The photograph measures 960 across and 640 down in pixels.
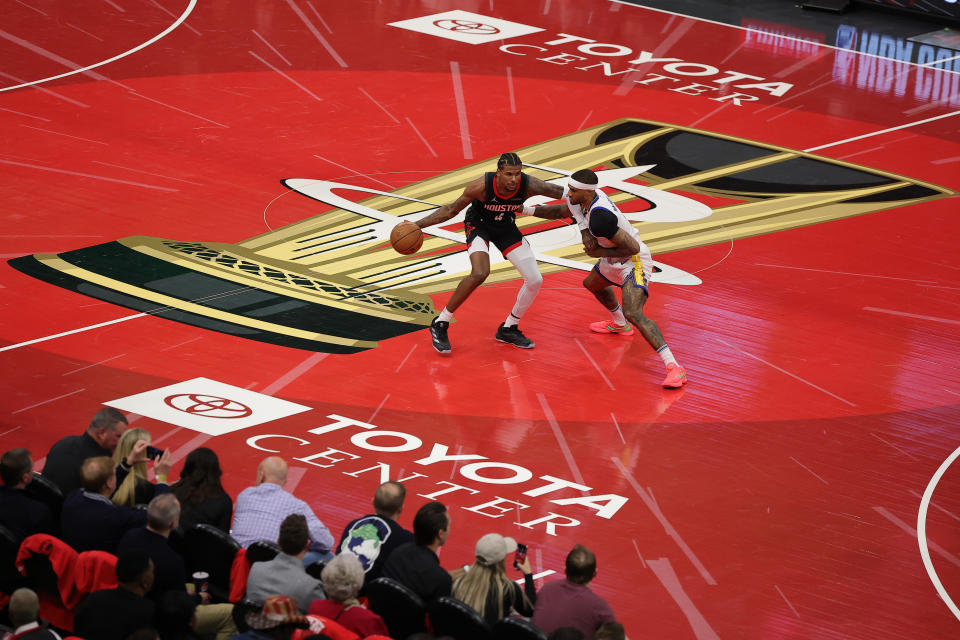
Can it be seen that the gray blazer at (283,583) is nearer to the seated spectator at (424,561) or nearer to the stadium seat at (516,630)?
the seated spectator at (424,561)

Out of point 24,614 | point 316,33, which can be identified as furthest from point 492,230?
point 316,33

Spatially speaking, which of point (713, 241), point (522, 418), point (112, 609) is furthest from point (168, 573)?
point (713, 241)

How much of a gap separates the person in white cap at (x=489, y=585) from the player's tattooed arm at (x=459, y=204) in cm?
523

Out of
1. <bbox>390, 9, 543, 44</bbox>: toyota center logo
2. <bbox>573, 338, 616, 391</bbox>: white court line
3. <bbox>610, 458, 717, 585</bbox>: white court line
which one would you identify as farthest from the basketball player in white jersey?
<bbox>390, 9, 543, 44</bbox>: toyota center logo

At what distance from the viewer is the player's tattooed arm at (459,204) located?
12180 mm

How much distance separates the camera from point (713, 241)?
50.2ft

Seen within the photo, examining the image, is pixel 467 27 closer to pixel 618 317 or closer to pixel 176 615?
pixel 618 317

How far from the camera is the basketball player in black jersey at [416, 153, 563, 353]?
40.0 feet

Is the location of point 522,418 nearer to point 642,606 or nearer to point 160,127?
point 642,606

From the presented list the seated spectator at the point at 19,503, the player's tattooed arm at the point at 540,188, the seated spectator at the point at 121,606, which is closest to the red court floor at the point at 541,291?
the player's tattooed arm at the point at 540,188

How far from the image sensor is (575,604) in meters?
7.28

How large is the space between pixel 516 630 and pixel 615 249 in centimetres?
583

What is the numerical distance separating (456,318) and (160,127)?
20.5 ft

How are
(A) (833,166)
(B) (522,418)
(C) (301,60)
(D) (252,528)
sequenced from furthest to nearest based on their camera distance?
(C) (301,60) < (A) (833,166) < (B) (522,418) < (D) (252,528)
